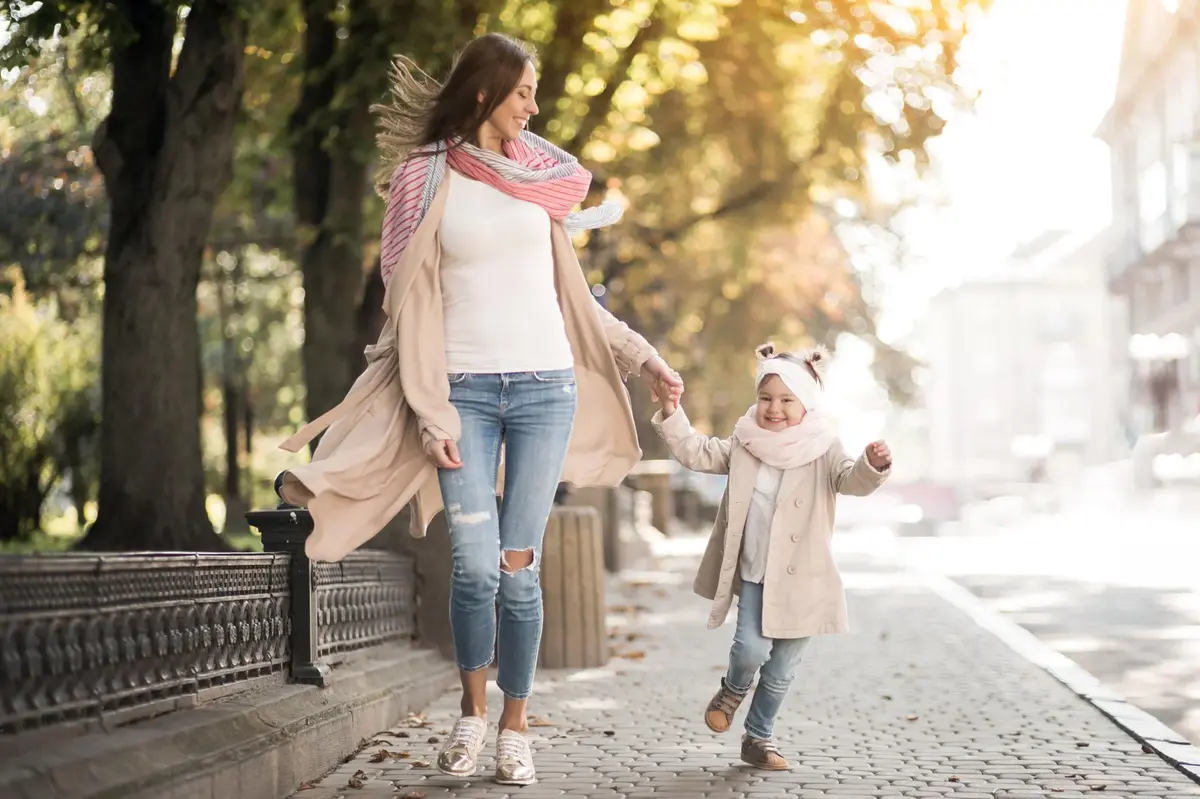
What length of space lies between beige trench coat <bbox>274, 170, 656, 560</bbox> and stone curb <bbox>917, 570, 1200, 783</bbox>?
98.5 inches

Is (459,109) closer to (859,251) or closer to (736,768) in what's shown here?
(736,768)

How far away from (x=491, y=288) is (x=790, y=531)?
142cm

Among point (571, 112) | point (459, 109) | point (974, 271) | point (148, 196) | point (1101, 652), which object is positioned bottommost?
point (1101, 652)

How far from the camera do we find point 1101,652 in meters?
11.6

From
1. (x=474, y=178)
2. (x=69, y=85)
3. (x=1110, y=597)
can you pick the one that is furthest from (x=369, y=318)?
(x=474, y=178)

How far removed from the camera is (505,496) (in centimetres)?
562

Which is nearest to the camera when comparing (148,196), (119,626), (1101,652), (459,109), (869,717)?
(119,626)

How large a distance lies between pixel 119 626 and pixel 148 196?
8908 millimetres

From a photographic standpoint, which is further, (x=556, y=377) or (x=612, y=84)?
(x=612, y=84)

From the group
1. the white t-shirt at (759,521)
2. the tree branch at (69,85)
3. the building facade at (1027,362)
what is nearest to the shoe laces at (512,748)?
the white t-shirt at (759,521)

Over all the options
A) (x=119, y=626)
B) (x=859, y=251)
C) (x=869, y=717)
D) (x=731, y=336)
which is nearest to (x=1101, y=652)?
(x=869, y=717)

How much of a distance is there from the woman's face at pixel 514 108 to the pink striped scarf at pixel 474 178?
0.10 metres

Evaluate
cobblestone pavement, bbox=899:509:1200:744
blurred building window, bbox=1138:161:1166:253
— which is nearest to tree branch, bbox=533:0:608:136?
cobblestone pavement, bbox=899:509:1200:744

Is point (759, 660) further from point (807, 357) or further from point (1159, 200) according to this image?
point (1159, 200)
